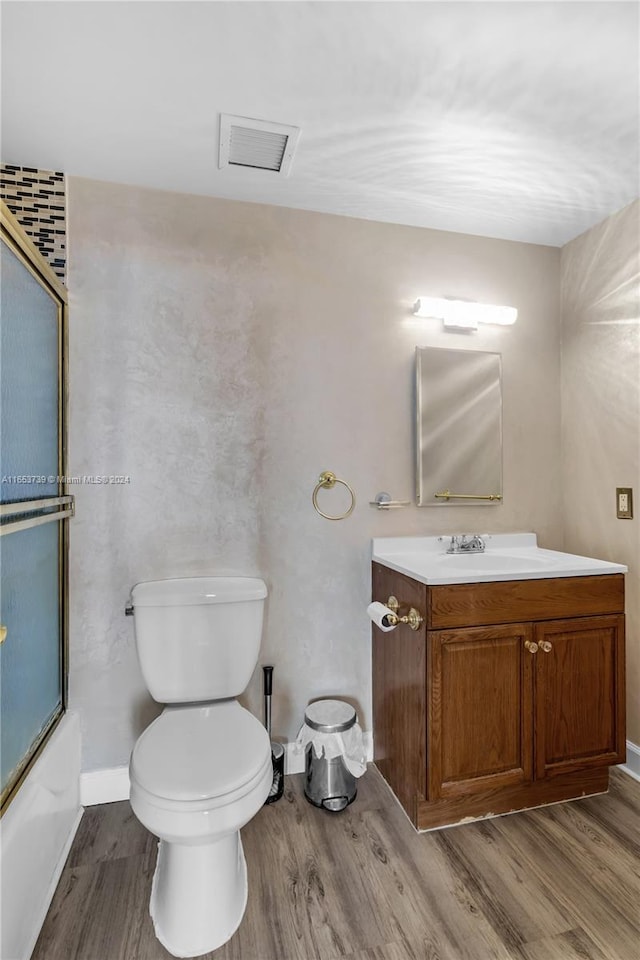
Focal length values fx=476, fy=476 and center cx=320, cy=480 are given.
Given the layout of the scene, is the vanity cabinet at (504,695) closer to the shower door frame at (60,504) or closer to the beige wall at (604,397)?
the beige wall at (604,397)

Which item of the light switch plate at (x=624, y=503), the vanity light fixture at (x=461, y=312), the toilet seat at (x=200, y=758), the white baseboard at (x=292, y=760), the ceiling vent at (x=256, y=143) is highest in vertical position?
the ceiling vent at (x=256, y=143)

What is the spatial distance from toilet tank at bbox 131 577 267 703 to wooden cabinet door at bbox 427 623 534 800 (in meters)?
0.66

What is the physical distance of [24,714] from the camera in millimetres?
1370

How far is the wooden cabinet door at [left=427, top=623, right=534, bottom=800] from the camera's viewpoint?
155cm

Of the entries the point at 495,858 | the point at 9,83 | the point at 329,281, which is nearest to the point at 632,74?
the point at 329,281

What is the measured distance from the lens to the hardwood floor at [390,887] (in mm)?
1221

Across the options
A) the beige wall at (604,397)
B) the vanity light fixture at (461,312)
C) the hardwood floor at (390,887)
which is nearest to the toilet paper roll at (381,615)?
the hardwood floor at (390,887)

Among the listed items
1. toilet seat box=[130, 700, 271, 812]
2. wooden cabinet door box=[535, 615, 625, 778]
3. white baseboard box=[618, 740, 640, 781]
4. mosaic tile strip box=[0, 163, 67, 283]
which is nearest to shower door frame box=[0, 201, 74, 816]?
mosaic tile strip box=[0, 163, 67, 283]

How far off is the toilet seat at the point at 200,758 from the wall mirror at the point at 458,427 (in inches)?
45.6

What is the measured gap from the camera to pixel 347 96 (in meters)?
1.41

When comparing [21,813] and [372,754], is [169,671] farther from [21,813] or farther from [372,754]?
[372,754]

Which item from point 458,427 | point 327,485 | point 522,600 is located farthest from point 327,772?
point 458,427

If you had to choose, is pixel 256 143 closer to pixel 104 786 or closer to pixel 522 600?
pixel 522 600

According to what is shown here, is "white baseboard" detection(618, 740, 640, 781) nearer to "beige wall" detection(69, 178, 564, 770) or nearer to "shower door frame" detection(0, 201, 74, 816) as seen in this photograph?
"beige wall" detection(69, 178, 564, 770)
